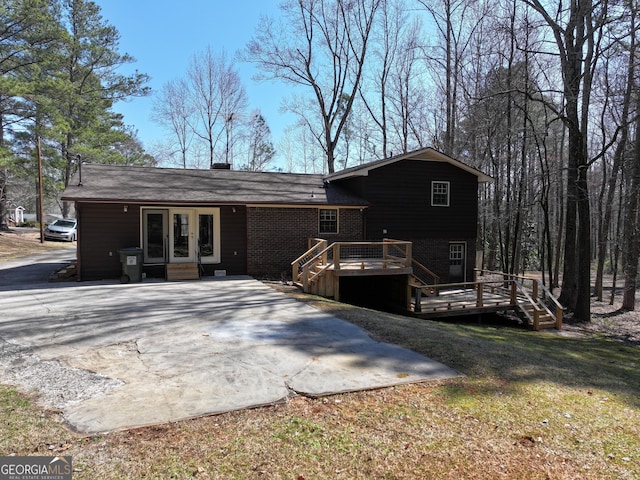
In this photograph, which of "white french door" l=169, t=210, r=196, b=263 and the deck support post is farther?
"white french door" l=169, t=210, r=196, b=263

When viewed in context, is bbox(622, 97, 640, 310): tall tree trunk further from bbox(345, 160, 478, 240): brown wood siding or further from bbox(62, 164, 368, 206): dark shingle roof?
bbox(62, 164, 368, 206): dark shingle roof

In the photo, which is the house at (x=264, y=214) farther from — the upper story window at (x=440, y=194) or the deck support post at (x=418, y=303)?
the deck support post at (x=418, y=303)

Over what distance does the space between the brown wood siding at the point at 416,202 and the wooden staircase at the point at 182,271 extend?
6721mm

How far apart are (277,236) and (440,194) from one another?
24.1 ft

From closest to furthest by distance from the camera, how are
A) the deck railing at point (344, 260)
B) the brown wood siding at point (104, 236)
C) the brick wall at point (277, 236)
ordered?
the deck railing at point (344, 260)
the brown wood siding at point (104, 236)
the brick wall at point (277, 236)

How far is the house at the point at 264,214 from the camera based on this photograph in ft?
40.8

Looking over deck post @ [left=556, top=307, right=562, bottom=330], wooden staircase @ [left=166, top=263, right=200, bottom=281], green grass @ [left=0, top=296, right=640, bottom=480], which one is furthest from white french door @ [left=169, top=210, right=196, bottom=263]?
deck post @ [left=556, top=307, right=562, bottom=330]

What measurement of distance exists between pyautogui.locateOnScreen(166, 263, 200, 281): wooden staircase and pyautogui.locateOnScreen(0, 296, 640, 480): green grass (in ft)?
28.4

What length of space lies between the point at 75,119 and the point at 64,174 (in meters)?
5.37

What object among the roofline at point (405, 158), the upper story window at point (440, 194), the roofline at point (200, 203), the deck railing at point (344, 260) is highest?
the roofline at point (405, 158)

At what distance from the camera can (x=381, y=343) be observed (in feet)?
20.0

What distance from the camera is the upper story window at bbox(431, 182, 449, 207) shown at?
1661 centimetres

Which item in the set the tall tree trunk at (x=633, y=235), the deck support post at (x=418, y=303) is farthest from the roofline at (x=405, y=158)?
the deck support post at (x=418, y=303)

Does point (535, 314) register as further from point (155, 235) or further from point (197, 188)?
point (155, 235)
